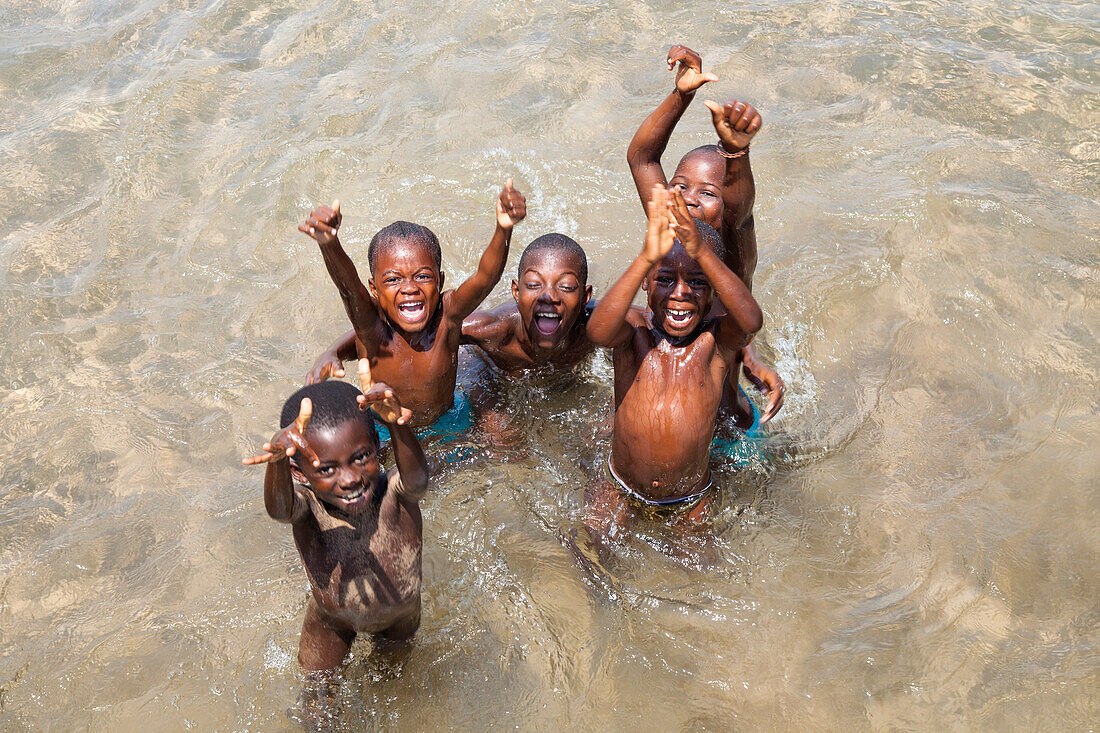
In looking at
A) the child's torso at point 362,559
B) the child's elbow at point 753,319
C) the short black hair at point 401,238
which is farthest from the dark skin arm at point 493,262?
the child's torso at point 362,559

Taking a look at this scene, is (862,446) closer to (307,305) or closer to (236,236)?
(307,305)

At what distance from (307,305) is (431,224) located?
1118mm

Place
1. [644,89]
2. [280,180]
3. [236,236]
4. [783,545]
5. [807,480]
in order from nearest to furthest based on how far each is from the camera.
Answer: [783,545]
[807,480]
[236,236]
[280,180]
[644,89]

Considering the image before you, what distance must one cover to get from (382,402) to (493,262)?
52.2 inches

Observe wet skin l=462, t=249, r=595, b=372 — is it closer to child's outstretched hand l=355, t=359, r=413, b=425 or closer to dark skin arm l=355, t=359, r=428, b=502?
dark skin arm l=355, t=359, r=428, b=502

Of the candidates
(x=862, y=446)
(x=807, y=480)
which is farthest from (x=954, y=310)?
(x=807, y=480)

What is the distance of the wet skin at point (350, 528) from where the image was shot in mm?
2848

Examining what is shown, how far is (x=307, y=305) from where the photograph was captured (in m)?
5.47

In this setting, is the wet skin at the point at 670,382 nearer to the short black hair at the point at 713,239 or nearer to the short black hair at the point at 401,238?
the short black hair at the point at 713,239

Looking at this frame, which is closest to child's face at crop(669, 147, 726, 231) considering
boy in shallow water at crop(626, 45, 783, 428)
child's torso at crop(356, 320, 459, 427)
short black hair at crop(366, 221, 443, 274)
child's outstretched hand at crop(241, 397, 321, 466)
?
boy in shallow water at crop(626, 45, 783, 428)

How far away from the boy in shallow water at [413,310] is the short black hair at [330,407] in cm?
93

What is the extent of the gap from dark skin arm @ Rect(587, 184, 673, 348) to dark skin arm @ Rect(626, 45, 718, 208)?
1.49ft

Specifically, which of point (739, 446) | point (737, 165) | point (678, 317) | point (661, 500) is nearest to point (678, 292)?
point (678, 317)

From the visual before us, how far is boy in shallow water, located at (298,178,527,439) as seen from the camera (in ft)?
12.9
